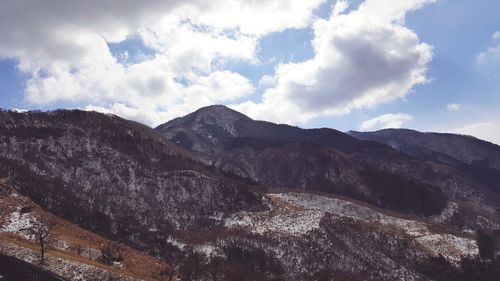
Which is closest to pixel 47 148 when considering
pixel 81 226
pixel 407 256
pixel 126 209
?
pixel 126 209

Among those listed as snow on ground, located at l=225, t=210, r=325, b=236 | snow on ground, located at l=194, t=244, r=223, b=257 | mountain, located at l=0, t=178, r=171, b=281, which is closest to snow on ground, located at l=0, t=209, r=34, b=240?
mountain, located at l=0, t=178, r=171, b=281

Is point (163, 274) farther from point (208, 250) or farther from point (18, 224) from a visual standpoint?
point (208, 250)

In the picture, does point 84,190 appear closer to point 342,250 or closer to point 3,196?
point 3,196

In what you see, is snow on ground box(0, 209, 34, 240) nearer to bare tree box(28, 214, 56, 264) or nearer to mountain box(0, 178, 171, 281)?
mountain box(0, 178, 171, 281)

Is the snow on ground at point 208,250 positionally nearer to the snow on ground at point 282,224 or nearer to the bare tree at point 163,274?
the snow on ground at point 282,224

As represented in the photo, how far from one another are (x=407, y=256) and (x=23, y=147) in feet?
514

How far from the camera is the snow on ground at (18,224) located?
10794 cm

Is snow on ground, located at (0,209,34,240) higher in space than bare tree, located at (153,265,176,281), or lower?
higher

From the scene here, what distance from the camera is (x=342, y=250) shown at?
6880 inches

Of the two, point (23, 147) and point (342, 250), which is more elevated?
point (23, 147)

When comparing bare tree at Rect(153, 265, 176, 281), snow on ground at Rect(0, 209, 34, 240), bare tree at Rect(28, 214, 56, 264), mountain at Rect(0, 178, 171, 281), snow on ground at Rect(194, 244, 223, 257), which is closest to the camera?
mountain at Rect(0, 178, 171, 281)

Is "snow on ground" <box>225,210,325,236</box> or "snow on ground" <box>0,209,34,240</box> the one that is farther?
"snow on ground" <box>225,210,325,236</box>

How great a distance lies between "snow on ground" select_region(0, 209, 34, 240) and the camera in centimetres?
10794

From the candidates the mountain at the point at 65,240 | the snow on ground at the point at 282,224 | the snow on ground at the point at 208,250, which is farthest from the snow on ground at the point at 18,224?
the snow on ground at the point at 282,224
